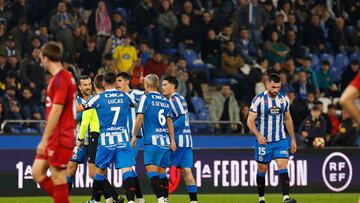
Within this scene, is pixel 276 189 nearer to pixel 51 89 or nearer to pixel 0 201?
pixel 0 201

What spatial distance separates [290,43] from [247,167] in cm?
757

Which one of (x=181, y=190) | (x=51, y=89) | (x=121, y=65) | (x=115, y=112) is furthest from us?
(x=121, y=65)

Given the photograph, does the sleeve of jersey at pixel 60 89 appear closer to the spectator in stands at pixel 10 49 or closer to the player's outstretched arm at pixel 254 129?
the player's outstretched arm at pixel 254 129

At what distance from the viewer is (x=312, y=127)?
24.6 meters

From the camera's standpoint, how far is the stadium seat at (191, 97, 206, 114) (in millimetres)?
26281

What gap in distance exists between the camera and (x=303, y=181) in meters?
23.3

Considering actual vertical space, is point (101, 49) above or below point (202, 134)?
above

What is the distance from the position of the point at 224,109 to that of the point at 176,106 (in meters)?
8.57

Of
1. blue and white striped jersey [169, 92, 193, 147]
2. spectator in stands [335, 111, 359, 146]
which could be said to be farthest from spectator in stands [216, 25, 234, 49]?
blue and white striped jersey [169, 92, 193, 147]

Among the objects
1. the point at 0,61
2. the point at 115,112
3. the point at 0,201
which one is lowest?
the point at 0,201

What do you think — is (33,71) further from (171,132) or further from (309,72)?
(171,132)

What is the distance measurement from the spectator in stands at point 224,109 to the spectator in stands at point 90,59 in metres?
3.23

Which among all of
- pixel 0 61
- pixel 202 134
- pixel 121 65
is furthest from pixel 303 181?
pixel 0 61

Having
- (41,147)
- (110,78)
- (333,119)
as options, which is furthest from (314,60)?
(41,147)
